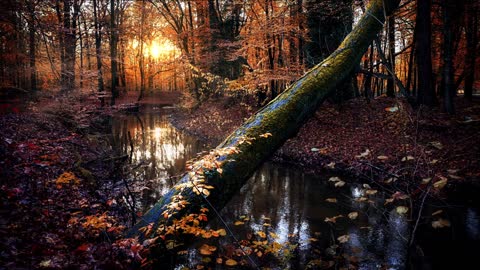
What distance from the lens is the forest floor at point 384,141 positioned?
8219 millimetres

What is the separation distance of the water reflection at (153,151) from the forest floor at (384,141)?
233 cm

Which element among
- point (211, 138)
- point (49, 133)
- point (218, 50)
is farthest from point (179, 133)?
point (49, 133)

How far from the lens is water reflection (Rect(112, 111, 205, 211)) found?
8477mm

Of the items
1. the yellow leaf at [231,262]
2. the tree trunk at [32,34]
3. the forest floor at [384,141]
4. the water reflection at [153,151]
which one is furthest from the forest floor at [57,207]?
the forest floor at [384,141]

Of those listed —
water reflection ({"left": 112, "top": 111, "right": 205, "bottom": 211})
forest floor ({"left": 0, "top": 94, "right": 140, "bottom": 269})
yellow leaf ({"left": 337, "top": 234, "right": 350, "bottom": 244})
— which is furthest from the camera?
water reflection ({"left": 112, "top": 111, "right": 205, "bottom": 211})

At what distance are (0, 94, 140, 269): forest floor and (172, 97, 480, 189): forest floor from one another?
220 inches

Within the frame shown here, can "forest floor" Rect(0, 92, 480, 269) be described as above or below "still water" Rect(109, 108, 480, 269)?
above

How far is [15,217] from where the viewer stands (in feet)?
12.9

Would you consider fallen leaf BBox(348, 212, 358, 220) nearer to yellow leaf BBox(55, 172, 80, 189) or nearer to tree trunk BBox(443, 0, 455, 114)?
yellow leaf BBox(55, 172, 80, 189)

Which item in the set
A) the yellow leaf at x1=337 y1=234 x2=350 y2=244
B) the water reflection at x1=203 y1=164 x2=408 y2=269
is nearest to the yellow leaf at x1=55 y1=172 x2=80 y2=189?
the water reflection at x1=203 y1=164 x2=408 y2=269

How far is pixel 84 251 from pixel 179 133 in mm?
15297

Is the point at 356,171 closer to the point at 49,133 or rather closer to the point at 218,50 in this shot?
the point at 49,133

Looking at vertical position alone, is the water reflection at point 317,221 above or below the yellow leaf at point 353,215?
below

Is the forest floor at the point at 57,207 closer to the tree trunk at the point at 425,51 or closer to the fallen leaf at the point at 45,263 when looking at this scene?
the fallen leaf at the point at 45,263
